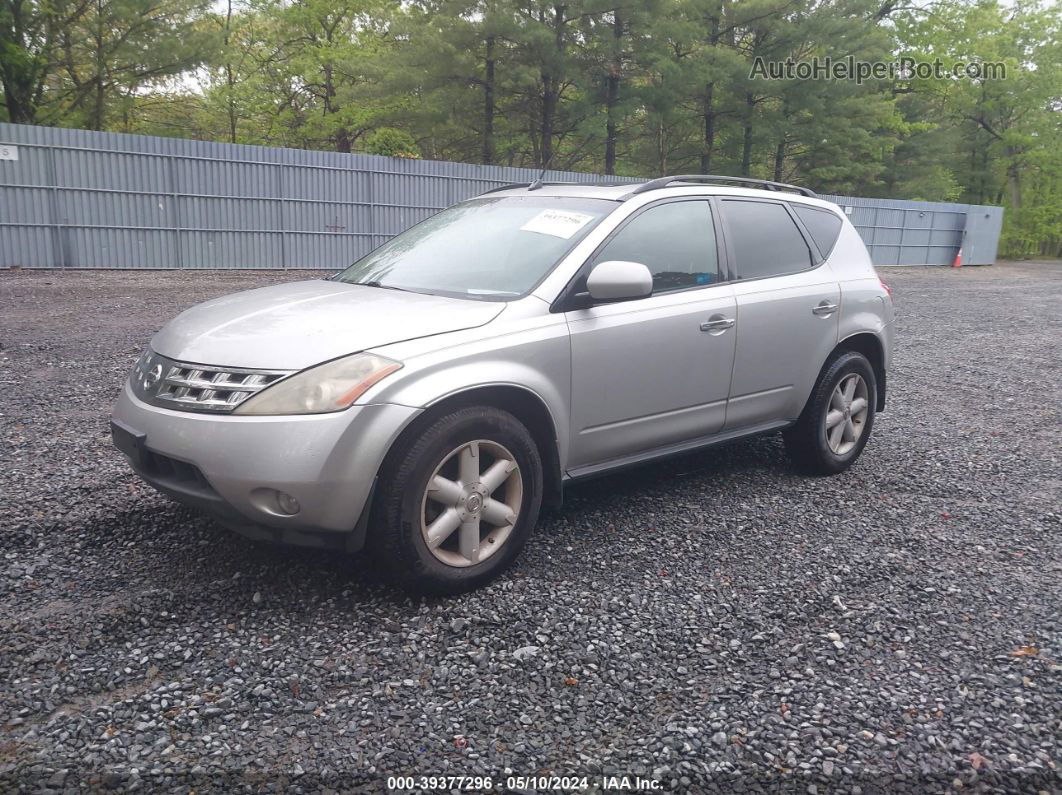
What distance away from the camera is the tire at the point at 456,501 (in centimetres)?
313

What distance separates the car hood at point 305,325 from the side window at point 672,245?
854 mm

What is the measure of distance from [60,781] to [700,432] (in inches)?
123

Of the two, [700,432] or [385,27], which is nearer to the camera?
[700,432]

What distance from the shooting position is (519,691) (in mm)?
2785

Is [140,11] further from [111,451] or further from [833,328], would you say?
[833,328]

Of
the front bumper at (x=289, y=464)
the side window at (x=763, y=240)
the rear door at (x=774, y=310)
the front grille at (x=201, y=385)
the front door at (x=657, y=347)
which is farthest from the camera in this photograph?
the side window at (x=763, y=240)

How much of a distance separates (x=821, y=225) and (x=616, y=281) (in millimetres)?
2280

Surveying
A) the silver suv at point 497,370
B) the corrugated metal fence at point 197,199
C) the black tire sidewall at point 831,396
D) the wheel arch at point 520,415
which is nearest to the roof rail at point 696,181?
the silver suv at point 497,370

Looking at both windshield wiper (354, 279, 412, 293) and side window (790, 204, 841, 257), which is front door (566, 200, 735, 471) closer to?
windshield wiper (354, 279, 412, 293)

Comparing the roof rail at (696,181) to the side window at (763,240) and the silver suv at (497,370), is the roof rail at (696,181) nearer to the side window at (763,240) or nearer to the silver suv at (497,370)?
the silver suv at (497,370)

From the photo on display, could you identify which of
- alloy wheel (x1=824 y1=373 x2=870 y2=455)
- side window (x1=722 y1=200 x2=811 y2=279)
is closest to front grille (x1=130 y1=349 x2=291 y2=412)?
side window (x1=722 y1=200 x2=811 y2=279)

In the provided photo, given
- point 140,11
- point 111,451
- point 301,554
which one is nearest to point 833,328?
point 301,554

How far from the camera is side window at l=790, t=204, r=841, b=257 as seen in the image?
5223 mm

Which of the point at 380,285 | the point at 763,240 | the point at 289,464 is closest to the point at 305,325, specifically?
the point at 289,464
